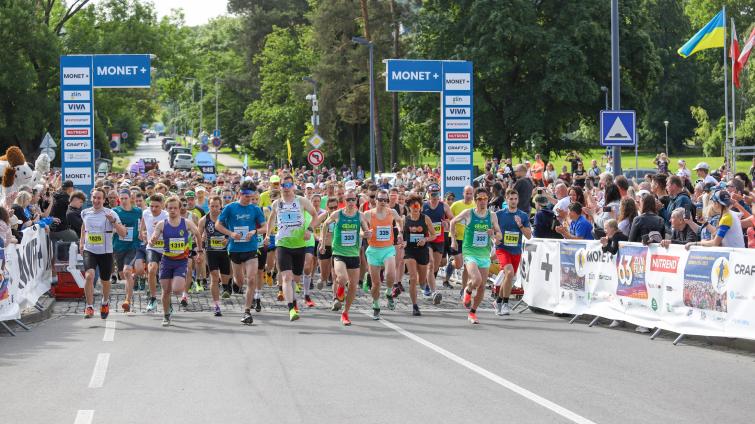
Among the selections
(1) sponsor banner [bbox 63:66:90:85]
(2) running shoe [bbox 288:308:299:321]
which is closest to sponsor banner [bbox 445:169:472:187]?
(1) sponsor banner [bbox 63:66:90:85]

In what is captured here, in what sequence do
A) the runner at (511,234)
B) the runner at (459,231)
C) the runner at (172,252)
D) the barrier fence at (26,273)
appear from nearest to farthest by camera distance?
the barrier fence at (26,273) < the runner at (172,252) < the runner at (511,234) < the runner at (459,231)

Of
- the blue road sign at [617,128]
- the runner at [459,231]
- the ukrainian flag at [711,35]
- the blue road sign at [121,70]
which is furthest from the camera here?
the ukrainian flag at [711,35]

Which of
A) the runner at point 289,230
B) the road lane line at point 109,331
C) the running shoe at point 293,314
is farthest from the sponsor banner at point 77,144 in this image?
the running shoe at point 293,314

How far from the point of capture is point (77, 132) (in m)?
28.1

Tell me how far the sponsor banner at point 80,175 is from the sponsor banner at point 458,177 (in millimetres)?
9291

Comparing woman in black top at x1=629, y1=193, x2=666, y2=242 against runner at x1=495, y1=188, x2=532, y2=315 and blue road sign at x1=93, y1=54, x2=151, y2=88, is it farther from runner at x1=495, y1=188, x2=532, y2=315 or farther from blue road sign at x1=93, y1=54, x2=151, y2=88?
blue road sign at x1=93, y1=54, x2=151, y2=88

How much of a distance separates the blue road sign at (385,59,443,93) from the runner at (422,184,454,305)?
1096 cm

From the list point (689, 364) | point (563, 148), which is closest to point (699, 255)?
point (689, 364)

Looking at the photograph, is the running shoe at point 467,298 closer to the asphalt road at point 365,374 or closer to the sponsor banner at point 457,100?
the asphalt road at point 365,374

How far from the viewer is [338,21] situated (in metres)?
67.2

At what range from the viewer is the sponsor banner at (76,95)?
28031 mm

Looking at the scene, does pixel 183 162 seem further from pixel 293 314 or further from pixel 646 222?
pixel 646 222

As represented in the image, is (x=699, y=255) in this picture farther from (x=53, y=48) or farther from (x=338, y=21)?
(x=338, y=21)

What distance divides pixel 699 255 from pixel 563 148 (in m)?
41.9
